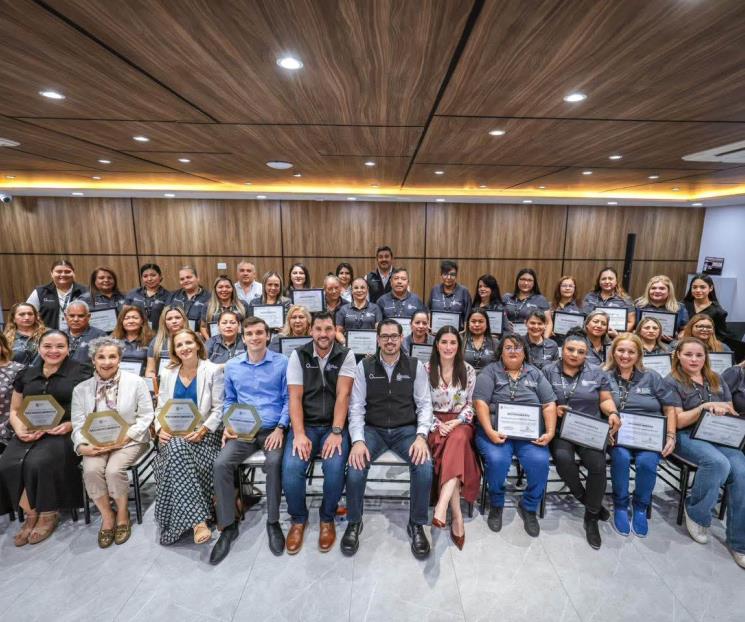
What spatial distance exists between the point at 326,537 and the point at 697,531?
2668 millimetres

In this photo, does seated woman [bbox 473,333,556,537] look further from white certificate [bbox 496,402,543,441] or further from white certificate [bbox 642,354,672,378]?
white certificate [bbox 642,354,672,378]

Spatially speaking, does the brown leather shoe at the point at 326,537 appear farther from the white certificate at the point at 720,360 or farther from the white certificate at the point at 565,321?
the white certificate at the point at 720,360

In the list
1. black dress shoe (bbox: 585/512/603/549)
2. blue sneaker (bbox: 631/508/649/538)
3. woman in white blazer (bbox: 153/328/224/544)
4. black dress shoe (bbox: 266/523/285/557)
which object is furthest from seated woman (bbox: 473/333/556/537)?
woman in white blazer (bbox: 153/328/224/544)

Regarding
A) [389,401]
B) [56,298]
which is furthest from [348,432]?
[56,298]

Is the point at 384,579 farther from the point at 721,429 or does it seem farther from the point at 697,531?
the point at 721,429

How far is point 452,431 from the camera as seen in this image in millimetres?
2961

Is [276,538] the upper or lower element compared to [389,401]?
lower

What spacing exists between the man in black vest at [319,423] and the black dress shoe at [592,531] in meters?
1.81

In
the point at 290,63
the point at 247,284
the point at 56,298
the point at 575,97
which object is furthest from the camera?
the point at 247,284

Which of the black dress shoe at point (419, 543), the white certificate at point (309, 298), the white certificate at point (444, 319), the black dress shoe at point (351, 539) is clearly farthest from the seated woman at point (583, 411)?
the white certificate at point (309, 298)

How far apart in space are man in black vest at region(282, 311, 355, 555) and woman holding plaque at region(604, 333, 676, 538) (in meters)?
2.08

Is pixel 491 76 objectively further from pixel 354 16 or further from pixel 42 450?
pixel 42 450

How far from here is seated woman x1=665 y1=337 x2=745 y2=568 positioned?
276 cm

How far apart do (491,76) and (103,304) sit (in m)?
5.04
